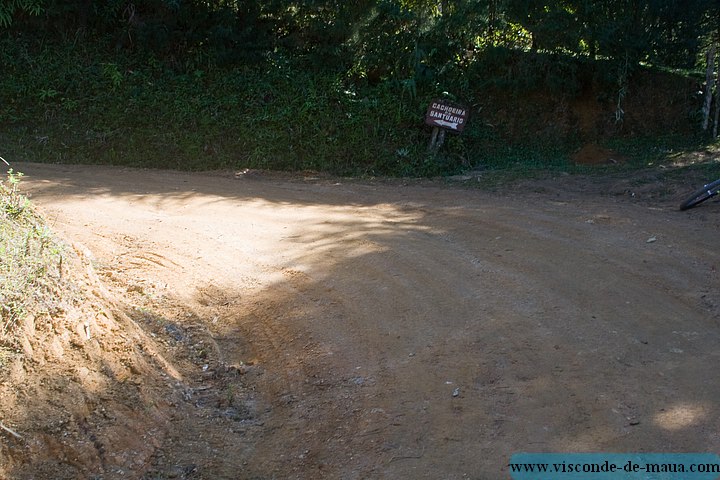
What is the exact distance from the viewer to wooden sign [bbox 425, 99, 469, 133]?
14.3 metres

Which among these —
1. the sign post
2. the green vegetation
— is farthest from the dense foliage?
the green vegetation

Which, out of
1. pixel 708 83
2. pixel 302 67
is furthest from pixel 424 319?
pixel 708 83

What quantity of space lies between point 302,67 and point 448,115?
3.87 m

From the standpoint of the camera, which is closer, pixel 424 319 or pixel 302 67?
pixel 424 319

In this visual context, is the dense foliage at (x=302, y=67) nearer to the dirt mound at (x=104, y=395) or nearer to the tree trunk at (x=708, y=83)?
the tree trunk at (x=708, y=83)

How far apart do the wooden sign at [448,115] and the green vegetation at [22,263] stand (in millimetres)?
9866

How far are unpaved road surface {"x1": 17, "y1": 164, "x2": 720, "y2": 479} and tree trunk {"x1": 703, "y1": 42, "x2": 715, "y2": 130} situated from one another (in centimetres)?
586

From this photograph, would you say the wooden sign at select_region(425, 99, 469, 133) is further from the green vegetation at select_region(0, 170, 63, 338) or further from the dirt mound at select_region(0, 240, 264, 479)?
the green vegetation at select_region(0, 170, 63, 338)

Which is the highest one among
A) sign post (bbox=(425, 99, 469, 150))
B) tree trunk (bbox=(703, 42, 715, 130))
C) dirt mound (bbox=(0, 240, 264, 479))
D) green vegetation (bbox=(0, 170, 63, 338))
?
tree trunk (bbox=(703, 42, 715, 130))

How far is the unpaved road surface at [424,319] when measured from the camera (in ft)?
13.9

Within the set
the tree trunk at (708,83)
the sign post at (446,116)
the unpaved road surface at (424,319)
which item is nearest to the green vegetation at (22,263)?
the unpaved road surface at (424,319)

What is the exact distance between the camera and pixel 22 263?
4.88m

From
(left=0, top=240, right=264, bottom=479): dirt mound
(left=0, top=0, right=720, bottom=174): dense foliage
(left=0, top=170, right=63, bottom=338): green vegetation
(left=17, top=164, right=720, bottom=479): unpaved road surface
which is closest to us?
(left=0, top=240, right=264, bottom=479): dirt mound

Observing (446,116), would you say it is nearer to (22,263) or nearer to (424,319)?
(424,319)
